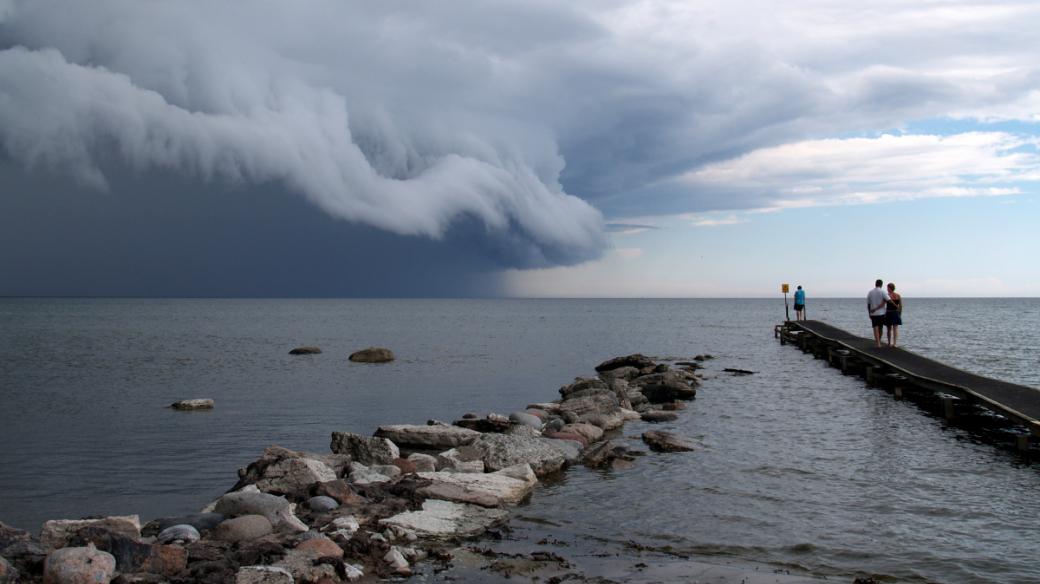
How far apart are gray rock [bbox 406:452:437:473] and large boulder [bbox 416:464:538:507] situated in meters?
0.76

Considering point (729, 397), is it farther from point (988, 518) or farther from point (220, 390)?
point (220, 390)

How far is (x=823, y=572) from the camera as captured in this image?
792cm

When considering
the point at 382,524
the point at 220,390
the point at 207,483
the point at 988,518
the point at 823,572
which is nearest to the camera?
the point at 823,572

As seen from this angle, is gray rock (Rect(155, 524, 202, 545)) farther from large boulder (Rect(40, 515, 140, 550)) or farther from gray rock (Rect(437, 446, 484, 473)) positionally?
gray rock (Rect(437, 446, 484, 473))

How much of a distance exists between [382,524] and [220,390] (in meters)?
18.7

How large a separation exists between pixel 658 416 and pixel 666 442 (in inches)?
177

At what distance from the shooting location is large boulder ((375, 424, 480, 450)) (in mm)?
14766

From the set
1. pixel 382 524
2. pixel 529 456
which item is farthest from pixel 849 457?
pixel 382 524

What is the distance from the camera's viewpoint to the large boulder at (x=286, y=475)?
10.3 metres

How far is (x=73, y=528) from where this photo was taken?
26.5 ft

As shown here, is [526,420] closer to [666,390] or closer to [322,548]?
[666,390]

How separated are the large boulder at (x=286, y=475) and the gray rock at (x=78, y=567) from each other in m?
3.23

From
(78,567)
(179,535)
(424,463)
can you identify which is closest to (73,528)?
(179,535)

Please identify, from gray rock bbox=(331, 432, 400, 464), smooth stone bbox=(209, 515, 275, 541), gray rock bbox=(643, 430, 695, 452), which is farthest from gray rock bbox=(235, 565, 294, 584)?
gray rock bbox=(643, 430, 695, 452)
